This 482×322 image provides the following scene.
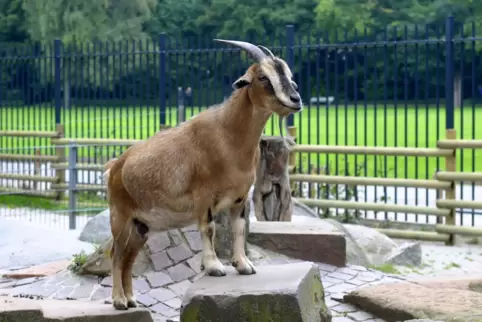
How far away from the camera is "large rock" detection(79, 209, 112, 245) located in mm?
10789

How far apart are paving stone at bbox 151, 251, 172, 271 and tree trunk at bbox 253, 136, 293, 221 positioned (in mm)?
2002

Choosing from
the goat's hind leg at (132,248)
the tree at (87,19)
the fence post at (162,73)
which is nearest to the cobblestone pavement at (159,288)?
the goat's hind leg at (132,248)

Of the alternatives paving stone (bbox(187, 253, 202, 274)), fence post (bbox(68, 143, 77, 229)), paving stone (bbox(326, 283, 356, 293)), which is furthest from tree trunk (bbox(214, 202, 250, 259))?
fence post (bbox(68, 143, 77, 229))

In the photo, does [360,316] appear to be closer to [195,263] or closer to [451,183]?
[195,263]

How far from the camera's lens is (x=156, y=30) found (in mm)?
40500

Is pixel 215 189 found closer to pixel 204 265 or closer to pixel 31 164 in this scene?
pixel 204 265

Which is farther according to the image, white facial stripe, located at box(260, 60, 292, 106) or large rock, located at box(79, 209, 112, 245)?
large rock, located at box(79, 209, 112, 245)

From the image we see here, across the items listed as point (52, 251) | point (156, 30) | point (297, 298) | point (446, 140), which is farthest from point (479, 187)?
point (156, 30)

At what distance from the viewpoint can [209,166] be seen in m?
5.50

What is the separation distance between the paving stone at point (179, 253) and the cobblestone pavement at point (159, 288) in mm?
186

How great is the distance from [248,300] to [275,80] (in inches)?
54.1

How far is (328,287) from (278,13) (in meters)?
32.1

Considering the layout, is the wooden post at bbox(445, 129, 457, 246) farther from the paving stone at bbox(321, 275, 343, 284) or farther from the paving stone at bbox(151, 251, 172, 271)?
the paving stone at bbox(151, 251, 172, 271)

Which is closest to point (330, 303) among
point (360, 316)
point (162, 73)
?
point (360, 316)
